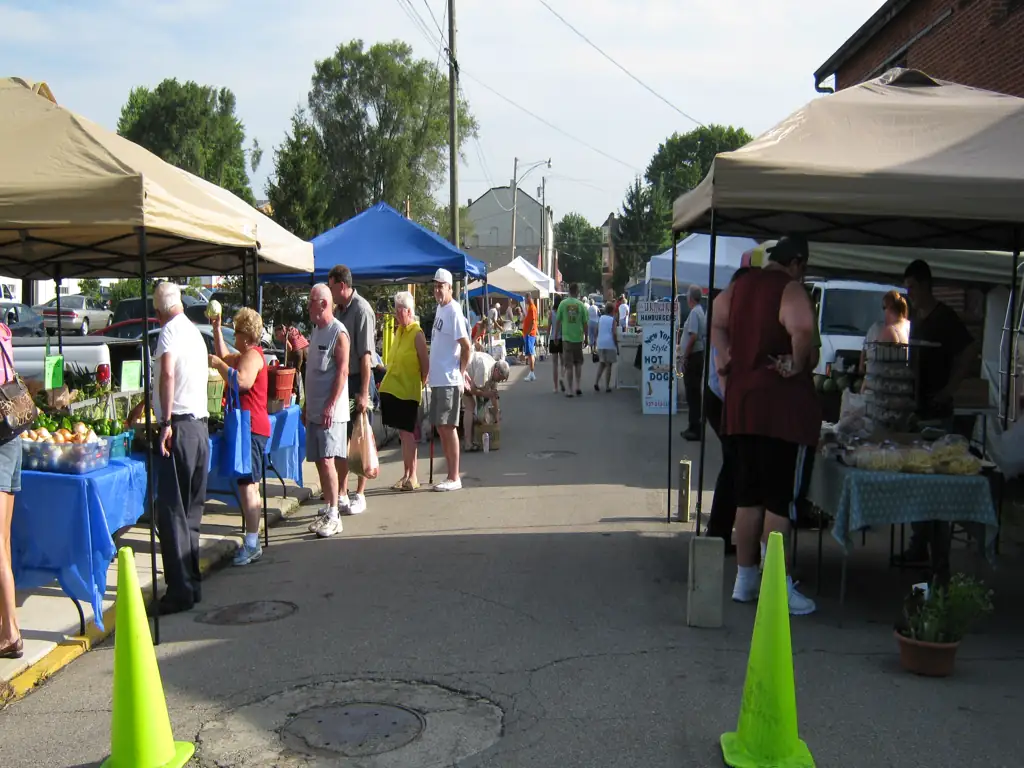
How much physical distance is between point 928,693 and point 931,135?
10.9ft

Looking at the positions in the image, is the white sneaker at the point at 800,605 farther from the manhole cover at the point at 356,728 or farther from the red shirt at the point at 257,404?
the red shirt at the point at 257,404

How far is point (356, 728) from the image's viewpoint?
4371mm

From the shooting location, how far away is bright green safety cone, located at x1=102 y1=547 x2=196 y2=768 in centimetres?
381

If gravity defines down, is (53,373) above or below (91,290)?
below

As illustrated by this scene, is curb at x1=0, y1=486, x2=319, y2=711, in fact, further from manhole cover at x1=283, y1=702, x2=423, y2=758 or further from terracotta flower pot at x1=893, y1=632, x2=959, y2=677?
terracotta flower pot at x1=893, y1=632, x2=959, y2=677

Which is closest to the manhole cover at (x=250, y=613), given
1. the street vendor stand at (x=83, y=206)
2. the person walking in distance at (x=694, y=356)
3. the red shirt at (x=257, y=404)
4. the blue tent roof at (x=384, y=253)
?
the street vendor stand at (x=83, y=206)

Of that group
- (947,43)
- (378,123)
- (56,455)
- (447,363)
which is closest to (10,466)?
(56,455)

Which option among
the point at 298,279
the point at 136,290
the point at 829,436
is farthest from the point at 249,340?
the point at 136,290

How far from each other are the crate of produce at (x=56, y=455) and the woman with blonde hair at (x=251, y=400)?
1704 millimetres

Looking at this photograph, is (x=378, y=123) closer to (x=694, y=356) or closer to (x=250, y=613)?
(x=694, y=356)

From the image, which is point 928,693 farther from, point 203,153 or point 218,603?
point 203,153

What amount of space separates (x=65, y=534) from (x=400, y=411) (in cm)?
436

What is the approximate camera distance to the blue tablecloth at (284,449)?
8617 millimetres

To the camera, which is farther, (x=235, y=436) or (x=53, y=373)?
(x=53, y=373)
